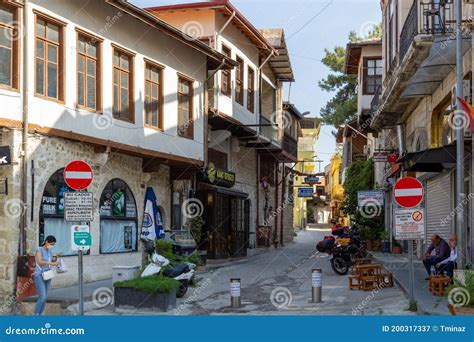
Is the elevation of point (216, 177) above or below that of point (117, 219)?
above

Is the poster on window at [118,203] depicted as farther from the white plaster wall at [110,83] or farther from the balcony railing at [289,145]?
the balcony railing at [289,145]

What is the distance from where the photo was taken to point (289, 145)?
132 feet

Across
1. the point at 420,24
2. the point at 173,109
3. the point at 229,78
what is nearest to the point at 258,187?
the point at 229,78

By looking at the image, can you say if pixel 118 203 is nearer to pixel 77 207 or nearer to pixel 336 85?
pixel 77 207

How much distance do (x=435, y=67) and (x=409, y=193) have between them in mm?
7029

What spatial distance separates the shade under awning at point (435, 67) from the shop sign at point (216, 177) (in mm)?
7249

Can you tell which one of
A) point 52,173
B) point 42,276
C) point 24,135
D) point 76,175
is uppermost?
point 24,135

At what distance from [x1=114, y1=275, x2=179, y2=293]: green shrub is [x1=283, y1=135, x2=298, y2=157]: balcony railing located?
24.8 m

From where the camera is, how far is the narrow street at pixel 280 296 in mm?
13586

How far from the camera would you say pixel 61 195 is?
16.9 meters

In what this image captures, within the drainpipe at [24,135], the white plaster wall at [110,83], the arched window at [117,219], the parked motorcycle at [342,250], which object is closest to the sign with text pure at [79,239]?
the drainpipe at [24,135]

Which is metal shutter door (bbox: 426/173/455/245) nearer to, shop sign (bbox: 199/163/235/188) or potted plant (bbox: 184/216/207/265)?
shop sign (bbox: 199/163/235/188)

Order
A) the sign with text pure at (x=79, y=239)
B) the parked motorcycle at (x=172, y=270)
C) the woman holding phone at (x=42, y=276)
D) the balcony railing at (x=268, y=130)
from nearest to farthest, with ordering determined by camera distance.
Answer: the sign with text pure at (x=79, y=239), the woman holding phone at (x=42, y=276), the parked motorcycle at (x=172, y=270), the balcony railing at (x=268, y=130)

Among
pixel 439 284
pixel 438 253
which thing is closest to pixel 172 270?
pixel 439 284
